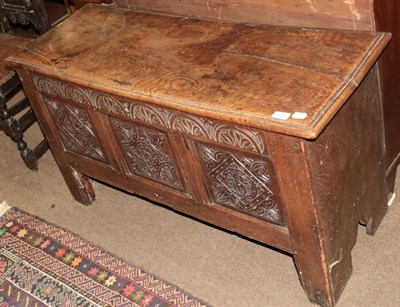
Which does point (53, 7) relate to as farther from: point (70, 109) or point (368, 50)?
point (368, 50)

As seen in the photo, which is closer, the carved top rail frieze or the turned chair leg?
the carved top rail frieze

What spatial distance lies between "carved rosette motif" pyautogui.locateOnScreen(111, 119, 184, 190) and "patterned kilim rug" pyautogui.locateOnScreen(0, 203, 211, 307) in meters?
0.40

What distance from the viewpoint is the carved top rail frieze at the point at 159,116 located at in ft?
5.49

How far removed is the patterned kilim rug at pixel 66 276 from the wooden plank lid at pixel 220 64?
760mm

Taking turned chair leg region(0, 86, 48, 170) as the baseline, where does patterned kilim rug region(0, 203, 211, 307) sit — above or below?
below

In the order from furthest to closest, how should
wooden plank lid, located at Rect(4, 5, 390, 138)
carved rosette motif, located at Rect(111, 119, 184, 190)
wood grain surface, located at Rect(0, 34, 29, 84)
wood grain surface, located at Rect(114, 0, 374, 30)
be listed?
wood grain surface, located at Rect(0, 34, 29, 84), carved rosette motif, located at Rect(111, 119, 184, 190), wood grain surface, located at Rect(114, 0, 374, 30), wooden plank lid, located at Rect(4, 5, 390, 138)

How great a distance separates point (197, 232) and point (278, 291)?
1.48ft

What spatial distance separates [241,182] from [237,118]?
0.30 m

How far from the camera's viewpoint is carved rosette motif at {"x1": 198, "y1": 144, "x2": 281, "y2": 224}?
176 cm

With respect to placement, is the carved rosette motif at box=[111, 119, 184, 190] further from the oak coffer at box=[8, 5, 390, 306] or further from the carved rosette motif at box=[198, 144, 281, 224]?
the carved rosette motif at box=[198, 144, 281, 224]

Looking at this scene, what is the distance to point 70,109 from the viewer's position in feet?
7.26

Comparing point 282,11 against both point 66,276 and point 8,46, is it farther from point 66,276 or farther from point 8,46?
point 8,46

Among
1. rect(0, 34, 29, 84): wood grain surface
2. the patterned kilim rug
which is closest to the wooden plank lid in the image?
rect(0, 34, 29, 84): wood grain surface

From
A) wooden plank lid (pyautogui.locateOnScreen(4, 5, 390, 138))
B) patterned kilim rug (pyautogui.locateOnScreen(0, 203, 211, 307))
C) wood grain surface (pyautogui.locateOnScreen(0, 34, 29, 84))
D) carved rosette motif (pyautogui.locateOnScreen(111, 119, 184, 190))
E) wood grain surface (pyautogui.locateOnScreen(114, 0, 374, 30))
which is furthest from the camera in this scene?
wood grain surface (pyautogui.locateOnScreen(0, 34, 29, 84))
